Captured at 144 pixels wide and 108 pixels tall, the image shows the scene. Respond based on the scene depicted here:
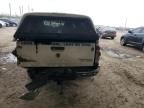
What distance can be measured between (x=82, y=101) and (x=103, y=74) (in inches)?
111

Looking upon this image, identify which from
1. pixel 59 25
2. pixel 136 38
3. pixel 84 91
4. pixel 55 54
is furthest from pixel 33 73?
pixel 136 38

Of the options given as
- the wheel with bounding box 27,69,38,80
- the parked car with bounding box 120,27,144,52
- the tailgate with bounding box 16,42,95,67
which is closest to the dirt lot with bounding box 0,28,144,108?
the wheel with bounding box 27,69,38,80

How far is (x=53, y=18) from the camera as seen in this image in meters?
5.78

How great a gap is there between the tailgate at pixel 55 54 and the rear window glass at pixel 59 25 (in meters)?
0.64

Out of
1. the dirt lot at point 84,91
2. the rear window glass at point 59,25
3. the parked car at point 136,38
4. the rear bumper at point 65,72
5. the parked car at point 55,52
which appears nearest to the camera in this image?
the parked car at point 55,52

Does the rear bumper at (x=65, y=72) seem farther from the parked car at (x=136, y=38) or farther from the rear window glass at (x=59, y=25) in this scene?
the parked car at (x=136, y=38)

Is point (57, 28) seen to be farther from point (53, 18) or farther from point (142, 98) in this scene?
point (142, 98)

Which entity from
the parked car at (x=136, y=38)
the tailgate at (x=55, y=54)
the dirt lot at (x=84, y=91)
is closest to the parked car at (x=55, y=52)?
the tailgate at (x=55, y=54)

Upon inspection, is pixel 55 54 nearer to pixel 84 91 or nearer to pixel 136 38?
pixel 84 91

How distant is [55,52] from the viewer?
511 centimetres

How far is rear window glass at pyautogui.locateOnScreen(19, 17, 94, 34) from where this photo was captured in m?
5.56

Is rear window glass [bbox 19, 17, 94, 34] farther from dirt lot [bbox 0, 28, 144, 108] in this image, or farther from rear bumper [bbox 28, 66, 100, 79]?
dirt lot [bbox 0, 28, 144, 108]

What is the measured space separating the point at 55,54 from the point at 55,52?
0.15 feet

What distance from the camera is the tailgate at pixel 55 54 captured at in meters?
5.00
